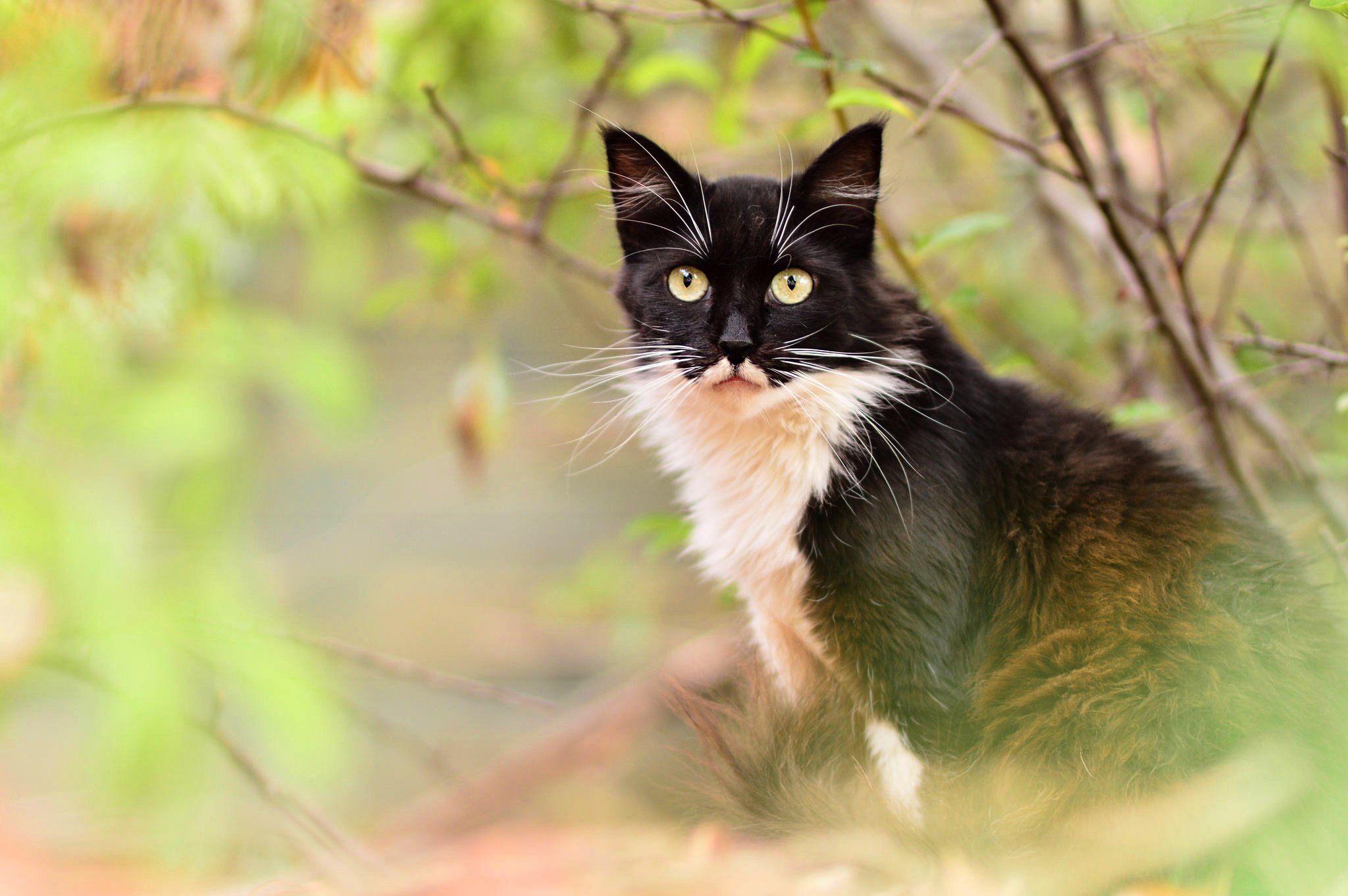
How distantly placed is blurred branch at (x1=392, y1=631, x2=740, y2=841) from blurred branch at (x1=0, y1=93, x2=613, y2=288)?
0.83 metres

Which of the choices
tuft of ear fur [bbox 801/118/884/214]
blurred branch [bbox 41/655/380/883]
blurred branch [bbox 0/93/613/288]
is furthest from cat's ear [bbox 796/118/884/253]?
blurred branch [bbox 41/655/380/883]

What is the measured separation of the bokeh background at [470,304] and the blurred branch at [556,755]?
10 mm

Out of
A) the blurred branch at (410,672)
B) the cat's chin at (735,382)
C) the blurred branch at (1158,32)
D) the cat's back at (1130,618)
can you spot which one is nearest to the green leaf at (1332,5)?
the blurred branch at (1158,32)

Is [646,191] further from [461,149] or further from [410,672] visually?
[410,672]

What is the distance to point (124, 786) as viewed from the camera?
1.42 metres

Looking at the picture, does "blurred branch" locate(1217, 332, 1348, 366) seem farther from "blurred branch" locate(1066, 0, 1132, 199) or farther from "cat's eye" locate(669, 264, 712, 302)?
"cat's eye" locate(669, 264, 712, 302)

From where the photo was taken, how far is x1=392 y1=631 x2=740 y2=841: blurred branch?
76.7 inches

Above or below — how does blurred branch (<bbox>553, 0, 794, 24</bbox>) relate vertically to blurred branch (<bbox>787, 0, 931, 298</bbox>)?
above

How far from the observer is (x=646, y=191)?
3.83 ft

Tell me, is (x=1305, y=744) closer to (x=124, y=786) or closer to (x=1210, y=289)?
(x=124, y=786)

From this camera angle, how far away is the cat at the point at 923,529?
3.07ft

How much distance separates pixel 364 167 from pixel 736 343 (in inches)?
25.0

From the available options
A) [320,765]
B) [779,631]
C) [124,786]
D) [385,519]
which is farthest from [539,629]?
[779,631]

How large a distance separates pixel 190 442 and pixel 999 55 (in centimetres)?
191
